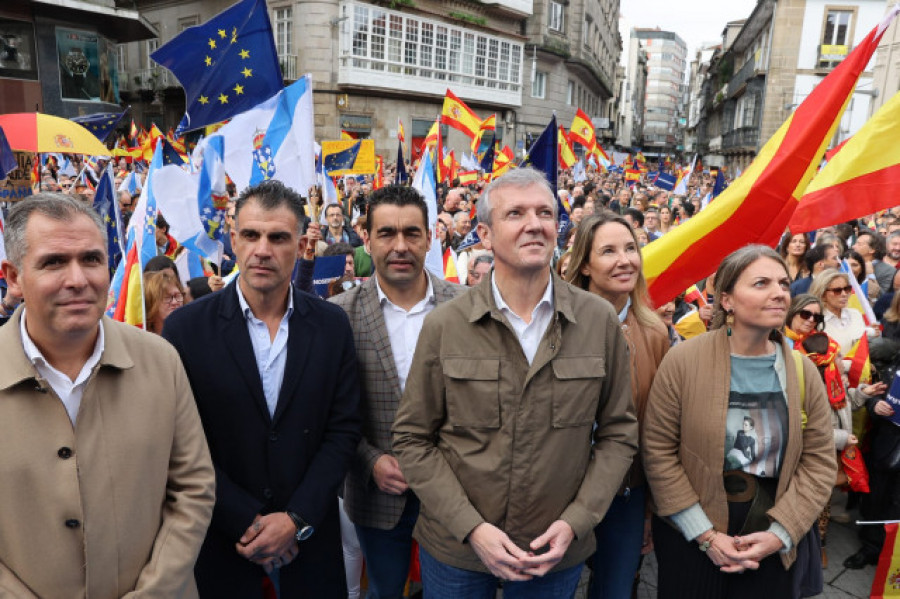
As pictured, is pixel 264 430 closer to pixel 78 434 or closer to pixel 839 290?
pixel 78 434

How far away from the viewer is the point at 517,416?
6.69 feet

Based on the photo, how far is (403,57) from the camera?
27109 millimetres

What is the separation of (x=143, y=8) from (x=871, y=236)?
35.3 m

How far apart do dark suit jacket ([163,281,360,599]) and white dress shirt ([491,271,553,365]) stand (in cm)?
71

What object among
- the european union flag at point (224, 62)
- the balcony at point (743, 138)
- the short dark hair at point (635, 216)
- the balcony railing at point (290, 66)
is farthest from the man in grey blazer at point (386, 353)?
the balcony at point (743, 138)

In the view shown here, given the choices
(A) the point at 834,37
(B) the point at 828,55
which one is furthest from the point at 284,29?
(A) the point at 834,37

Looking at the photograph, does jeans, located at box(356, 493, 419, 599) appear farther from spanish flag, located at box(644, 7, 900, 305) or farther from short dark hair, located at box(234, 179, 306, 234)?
spanish flag, located at box(644, 7, 900, 305)

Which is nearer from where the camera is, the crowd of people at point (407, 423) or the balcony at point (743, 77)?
the crowd of people at point (407, 423)

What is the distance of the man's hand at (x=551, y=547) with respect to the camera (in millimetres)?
1973

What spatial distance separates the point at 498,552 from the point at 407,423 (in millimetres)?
513

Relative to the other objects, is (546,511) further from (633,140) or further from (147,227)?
(633,140)

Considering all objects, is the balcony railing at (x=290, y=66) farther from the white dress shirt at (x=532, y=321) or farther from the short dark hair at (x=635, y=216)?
the white dress shirt at (x=532, y=321)

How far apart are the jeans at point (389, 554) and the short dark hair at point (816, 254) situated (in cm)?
449

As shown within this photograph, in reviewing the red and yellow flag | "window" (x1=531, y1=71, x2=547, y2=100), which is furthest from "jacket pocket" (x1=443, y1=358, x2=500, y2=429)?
"window" (x1=531, y1=71, x2=547, y2=100)
